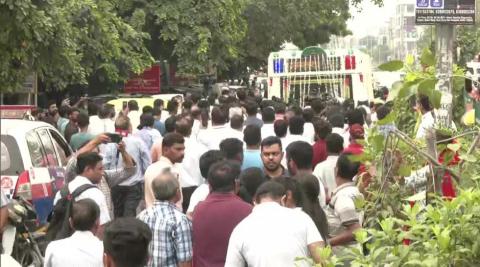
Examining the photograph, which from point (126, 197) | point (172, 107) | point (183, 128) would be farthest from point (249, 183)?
point (172, 107)

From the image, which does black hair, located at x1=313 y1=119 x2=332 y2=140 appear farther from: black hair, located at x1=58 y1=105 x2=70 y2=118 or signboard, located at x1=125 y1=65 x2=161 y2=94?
signboard, located at x1=125 y1=65 x2=161 y2=94

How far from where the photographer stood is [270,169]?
7.94 metres

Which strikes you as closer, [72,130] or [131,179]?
[131,179]

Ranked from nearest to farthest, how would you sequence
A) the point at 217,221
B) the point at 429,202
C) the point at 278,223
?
the point at 429,202 → the point at 278,223 → the point at 217,221

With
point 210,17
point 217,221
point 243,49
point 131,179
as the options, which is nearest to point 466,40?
point 210,17

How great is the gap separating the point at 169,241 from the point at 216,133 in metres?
4.80

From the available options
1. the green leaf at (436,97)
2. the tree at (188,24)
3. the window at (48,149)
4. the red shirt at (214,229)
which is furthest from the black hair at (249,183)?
the tree at (188,24)

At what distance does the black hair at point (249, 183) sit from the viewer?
22.5 ft

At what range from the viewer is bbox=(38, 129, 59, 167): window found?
384 inches

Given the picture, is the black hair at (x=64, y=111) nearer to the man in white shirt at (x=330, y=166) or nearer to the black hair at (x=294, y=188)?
the man in white shirt at (x=330, y=166)

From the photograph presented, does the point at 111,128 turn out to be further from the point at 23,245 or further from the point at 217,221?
the point at 217,221

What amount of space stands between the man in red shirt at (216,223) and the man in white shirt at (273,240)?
0.70 meters

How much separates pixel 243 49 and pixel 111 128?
74.1 feet

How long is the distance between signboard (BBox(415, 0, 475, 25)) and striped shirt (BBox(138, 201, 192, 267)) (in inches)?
221
